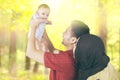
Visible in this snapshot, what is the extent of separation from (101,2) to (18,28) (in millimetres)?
933

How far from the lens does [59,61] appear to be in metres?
2.50

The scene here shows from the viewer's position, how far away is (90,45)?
8.25 ft

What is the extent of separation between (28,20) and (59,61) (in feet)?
3.84

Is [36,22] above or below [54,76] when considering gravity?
above

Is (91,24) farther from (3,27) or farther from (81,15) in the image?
(3,27)

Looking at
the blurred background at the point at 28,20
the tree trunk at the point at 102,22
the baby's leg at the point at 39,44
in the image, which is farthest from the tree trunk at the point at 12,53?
the baby's leg at the point at 39,44

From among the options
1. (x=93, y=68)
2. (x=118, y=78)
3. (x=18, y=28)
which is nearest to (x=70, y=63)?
(x=93, y=68)

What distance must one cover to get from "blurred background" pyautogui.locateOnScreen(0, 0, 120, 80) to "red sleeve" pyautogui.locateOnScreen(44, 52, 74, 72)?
0.46 metres

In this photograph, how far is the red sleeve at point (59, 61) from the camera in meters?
2.50

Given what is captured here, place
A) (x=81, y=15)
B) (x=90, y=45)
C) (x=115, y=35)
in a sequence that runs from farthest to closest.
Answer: (x=115, y=35) → (x=81, y=15) → (x=90, y=45)

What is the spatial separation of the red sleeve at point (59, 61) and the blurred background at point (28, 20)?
46cm

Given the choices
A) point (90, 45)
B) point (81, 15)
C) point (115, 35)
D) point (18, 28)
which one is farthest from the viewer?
point (115, 35)

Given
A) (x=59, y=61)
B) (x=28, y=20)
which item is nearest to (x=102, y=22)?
(x=28, y=20)

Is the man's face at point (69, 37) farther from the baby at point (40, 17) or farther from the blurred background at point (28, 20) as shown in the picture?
the blurred background at point (28, 20)
